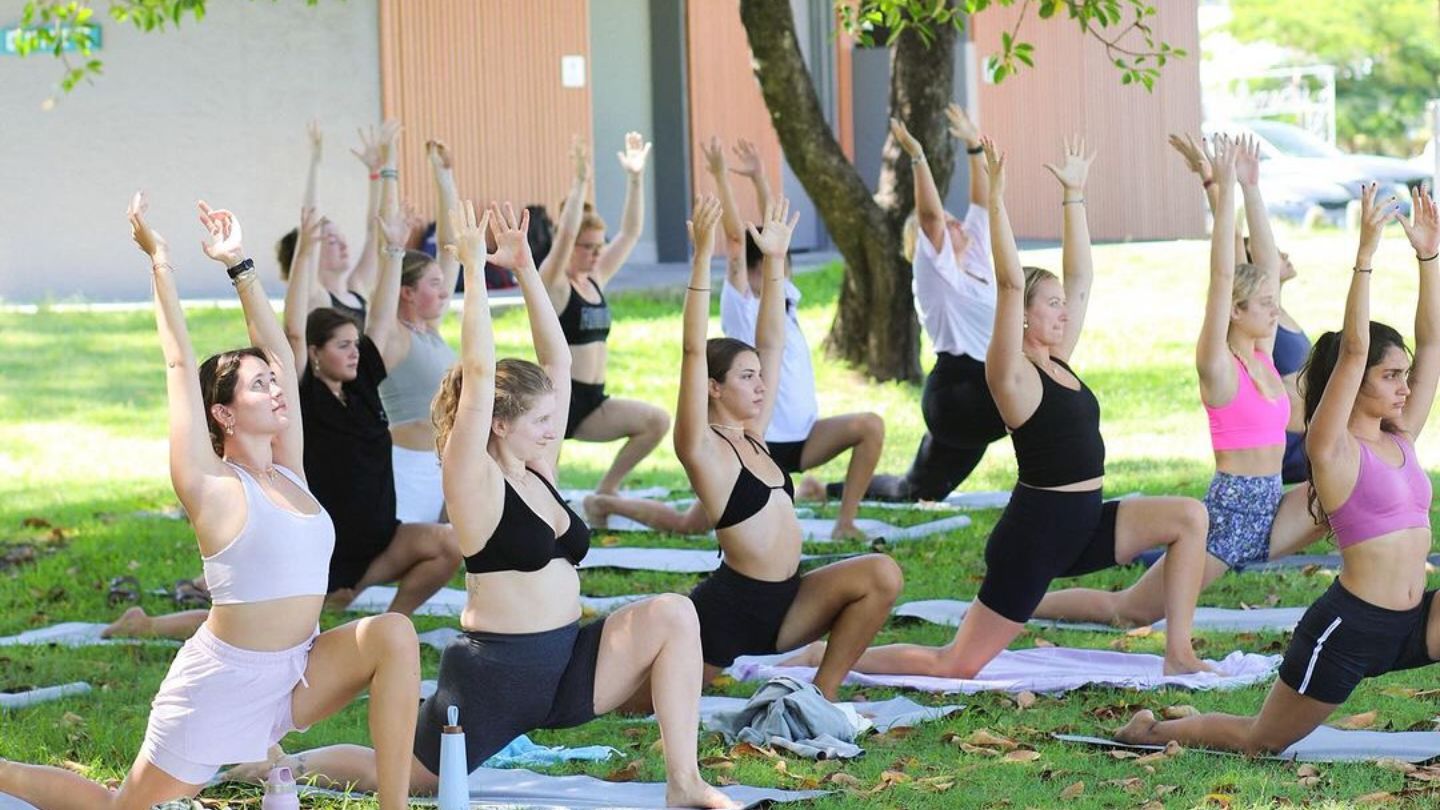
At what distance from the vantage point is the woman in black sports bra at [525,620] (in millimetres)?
4621

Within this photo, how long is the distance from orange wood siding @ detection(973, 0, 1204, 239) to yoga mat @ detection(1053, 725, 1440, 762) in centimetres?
1633

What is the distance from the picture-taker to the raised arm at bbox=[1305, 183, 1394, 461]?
16.0 feet

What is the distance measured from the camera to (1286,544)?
701cm

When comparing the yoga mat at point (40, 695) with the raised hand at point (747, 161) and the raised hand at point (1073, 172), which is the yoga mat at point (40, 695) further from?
the raised hand at point (1073, 172)

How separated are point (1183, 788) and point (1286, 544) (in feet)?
7.90

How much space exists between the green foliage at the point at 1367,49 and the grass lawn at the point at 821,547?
23.3 meters

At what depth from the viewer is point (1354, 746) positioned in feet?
17.0

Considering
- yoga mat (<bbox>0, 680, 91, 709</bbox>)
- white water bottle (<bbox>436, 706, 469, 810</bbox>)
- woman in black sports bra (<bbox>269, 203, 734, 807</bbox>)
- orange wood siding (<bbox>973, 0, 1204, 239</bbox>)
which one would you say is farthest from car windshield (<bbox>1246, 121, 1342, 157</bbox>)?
white water bottle (<bbox>436, 706, 469, 810</bbox>)

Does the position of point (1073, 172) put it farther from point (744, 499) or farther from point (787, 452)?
point (787, 452)

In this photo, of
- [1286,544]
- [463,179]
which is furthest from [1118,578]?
[463,179]

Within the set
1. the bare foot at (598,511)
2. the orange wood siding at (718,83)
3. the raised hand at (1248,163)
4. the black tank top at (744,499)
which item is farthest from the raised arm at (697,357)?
the orange wood siding at (718,83)

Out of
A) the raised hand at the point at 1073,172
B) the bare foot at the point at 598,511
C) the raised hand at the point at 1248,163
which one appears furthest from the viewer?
the bare foot at the point at 598,511

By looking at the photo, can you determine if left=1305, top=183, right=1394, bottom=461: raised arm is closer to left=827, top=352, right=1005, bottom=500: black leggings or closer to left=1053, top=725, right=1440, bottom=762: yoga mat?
left=1053, top=725, right=1440, bottom=762: yoga mat

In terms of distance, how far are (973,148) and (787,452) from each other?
1.75 meters
